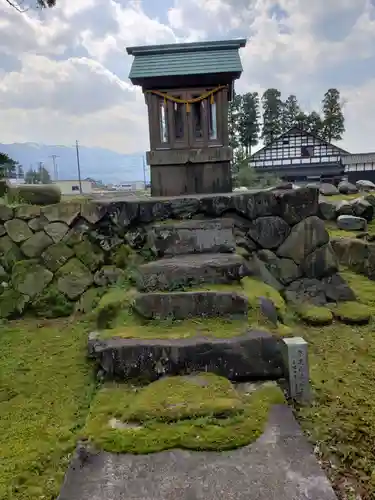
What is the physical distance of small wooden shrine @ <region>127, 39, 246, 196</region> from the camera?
20.7ft

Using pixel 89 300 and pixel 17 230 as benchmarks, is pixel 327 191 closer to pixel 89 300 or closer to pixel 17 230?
pixel 89 300

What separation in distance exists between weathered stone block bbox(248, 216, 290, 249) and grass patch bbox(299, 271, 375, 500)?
126 centimetres

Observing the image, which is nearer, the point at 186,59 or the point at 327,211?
the point at 186,59

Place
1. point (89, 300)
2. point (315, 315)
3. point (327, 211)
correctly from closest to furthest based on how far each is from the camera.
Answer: point (315, 315) → point (89, 300) → point (327, 211)

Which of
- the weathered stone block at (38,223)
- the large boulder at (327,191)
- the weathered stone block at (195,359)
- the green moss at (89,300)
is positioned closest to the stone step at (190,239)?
the green moss at (89,300)

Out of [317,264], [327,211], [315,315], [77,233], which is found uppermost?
[77,233]

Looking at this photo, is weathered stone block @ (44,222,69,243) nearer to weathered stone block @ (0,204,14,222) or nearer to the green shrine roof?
weathered stone block @ (0,204,14,222)

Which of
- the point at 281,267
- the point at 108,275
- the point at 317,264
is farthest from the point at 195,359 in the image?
the point at 317,264

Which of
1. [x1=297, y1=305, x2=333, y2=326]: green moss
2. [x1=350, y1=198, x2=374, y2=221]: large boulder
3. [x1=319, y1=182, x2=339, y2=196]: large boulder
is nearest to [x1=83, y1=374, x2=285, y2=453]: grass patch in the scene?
[x1=297, y1=305, x2=333, y2=326]: green moss

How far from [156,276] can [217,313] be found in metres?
0.76

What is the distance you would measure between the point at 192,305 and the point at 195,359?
0.65m

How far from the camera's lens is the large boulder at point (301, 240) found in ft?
17.8

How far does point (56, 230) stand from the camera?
5184mm

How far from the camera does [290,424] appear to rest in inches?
99.8
